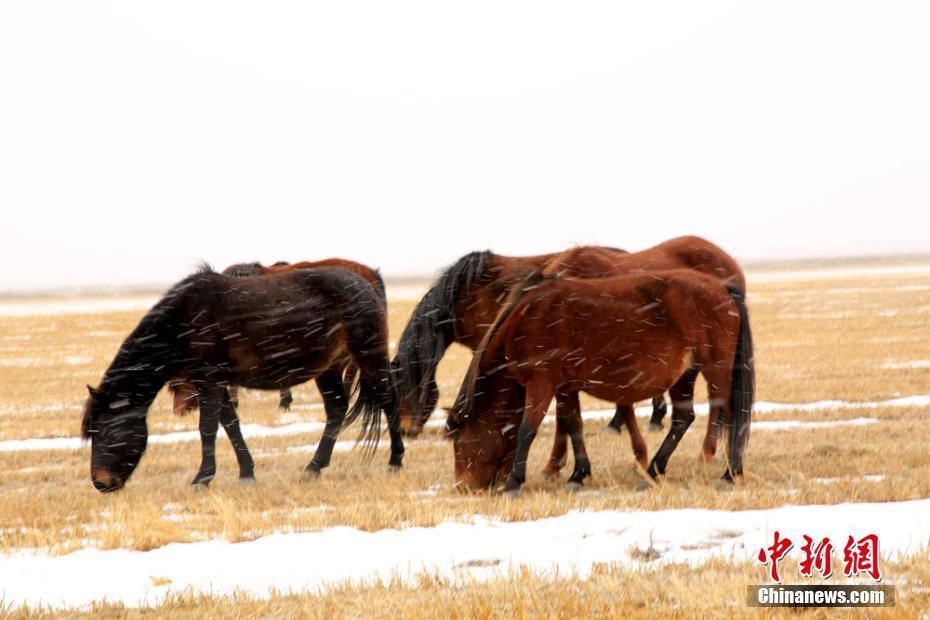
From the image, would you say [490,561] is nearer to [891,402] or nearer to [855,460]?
[855,460]

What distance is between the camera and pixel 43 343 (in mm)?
27750

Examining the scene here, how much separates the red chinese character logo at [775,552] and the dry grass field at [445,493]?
5.1 inches

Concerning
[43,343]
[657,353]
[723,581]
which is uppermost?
[657,353]

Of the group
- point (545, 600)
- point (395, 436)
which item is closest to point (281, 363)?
point (395, 436)

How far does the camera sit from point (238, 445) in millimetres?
7355

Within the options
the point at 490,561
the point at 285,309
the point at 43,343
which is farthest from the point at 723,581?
the point at 43,343

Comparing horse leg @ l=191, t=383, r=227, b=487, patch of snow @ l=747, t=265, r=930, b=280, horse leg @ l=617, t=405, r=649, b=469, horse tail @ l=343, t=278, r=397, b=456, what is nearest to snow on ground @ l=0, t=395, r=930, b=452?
horse tail @ l=343, t=278, r=397, b=456

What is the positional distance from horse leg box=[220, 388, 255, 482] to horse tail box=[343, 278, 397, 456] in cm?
103

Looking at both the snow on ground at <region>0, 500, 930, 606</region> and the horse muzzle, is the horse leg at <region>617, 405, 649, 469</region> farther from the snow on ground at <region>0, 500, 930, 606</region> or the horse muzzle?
the horse muzzle

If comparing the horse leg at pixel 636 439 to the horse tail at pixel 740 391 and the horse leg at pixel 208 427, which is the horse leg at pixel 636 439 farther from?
the horse leg at pixel 208 427

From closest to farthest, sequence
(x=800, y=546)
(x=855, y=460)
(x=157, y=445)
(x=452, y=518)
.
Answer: (x=800, y=546)
(x=452, y=518)
(x=855, y=460)
(x=157, y=445)

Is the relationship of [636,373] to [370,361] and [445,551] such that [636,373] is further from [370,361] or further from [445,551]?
[370,361]

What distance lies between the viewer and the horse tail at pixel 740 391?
629 cm

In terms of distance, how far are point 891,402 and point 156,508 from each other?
355 inches
